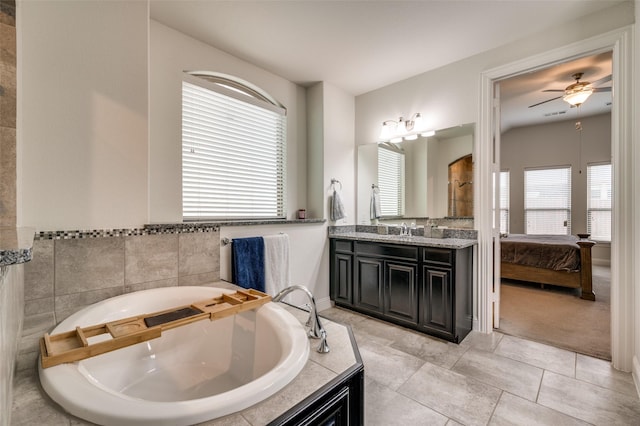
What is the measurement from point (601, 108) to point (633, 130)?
4.27 metres

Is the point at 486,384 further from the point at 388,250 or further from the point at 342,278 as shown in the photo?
the point at 342,278

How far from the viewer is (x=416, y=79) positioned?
3131 millimetres

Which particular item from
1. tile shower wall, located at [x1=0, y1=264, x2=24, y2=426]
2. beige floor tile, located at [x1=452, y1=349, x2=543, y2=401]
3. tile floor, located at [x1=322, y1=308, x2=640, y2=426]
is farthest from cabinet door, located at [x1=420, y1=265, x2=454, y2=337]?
tile shower wall, located at [x1=0, y1=264, x2=24, y2=426]

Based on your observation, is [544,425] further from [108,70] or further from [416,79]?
[108,70]

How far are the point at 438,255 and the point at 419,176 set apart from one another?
3.74ft

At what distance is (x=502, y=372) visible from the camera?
200 centimetres

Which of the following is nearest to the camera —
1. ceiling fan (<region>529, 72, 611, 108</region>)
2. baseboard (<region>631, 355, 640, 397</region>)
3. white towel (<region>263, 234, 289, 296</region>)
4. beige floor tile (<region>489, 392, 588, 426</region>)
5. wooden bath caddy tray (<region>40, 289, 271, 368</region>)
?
wooden bath caddy tray (<region>40, 289, 271, 368</region>)

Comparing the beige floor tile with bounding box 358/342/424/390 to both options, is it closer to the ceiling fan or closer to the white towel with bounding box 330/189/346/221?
the white towel with bounding box 330/189/346/221

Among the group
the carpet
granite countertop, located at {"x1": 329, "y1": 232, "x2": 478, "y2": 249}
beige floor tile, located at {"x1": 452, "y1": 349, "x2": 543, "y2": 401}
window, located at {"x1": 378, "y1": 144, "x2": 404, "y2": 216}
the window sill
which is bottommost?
beige floor tile, located at {"x1": 452, "y1": 349, "x2": 543, "y2": 401}

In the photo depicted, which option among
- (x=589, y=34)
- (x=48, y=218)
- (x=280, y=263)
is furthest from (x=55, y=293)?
(x=589, y=34)

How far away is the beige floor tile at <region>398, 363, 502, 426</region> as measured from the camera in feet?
5.24

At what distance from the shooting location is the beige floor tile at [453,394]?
5.24 ft

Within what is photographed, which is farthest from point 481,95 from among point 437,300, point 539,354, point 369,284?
point 539,354

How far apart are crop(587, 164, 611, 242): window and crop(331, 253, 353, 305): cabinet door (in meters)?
5.36
